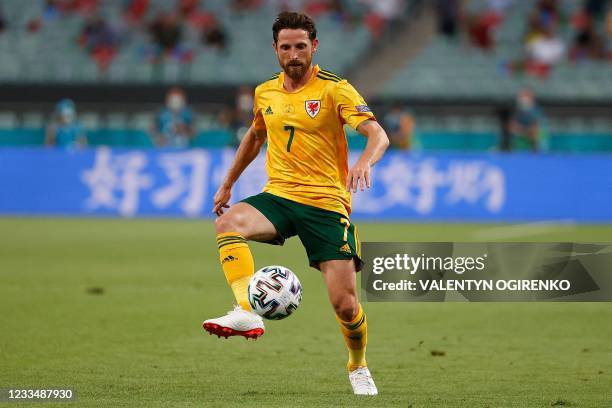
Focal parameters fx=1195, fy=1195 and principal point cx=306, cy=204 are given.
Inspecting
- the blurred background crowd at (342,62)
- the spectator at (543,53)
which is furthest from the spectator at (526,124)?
the spectator at (543,53)

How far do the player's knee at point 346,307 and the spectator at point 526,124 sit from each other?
62.4ft

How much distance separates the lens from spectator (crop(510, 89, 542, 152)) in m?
25.6

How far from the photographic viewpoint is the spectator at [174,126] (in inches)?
991

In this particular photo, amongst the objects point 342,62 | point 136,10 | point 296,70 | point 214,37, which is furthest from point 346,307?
point 136,10

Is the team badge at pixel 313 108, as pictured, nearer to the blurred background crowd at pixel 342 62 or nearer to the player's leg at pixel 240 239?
the player's leg at pixel 240 239

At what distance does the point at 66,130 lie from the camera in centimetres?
2503

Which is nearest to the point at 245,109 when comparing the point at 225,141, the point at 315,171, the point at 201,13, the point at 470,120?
the point at 225,141

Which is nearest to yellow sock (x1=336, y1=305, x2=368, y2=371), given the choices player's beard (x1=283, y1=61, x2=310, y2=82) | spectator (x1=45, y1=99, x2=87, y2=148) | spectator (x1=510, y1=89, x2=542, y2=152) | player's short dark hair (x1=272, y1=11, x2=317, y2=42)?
player's beard (x1=283, y1=61, x2=310, y2=82)

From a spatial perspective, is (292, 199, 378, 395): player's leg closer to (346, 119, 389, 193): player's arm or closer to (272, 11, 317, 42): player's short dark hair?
(346, 119, 389, 193): player's arm

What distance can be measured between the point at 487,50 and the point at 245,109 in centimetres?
962

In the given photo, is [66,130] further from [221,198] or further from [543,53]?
[221,198]

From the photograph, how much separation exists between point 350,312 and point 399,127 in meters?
18.8

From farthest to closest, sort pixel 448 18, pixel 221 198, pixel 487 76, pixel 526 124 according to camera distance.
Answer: pixel 448 18 → pixel 487 76 → pixel 526 124 → pixel 221 198

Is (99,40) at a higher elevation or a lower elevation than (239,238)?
higher
